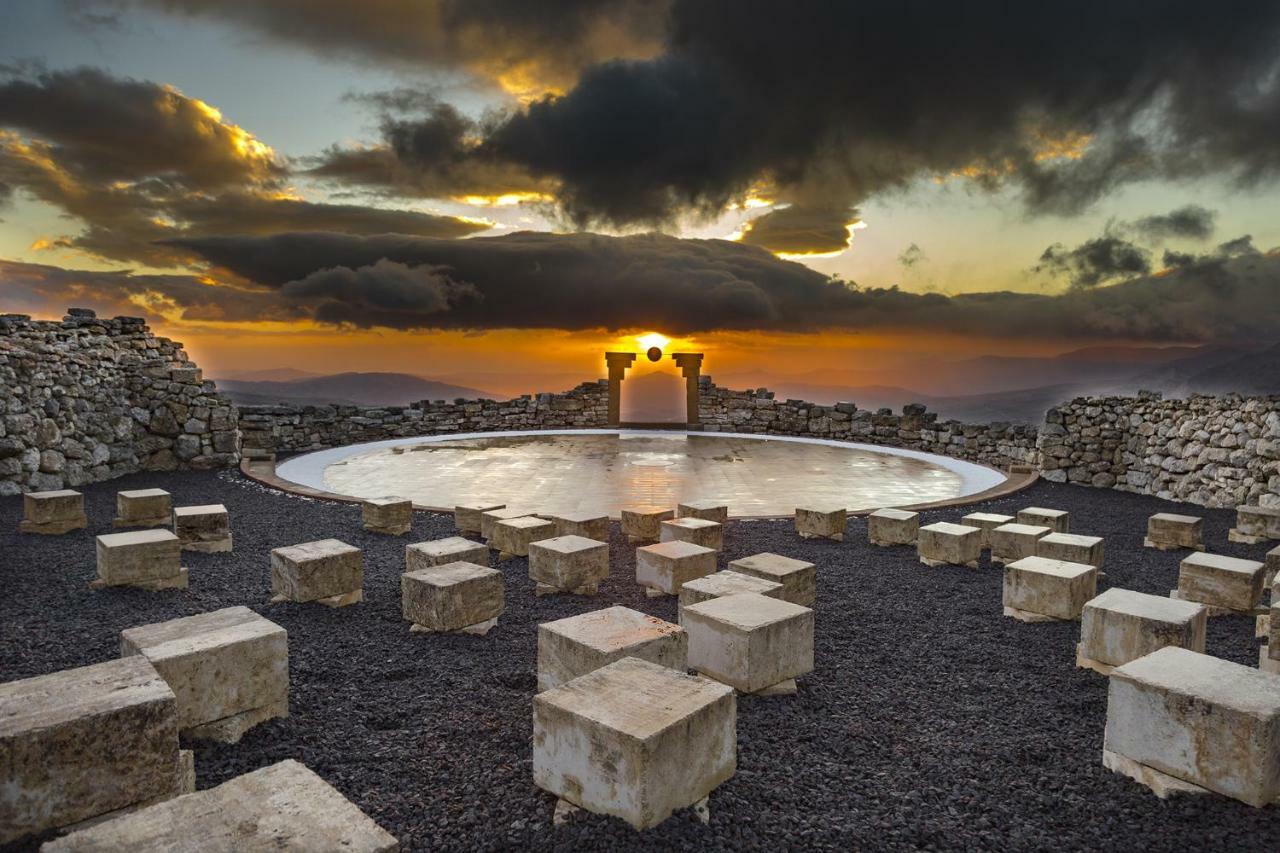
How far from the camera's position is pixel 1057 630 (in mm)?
5691

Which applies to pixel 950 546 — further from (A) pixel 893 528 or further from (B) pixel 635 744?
(B) pixel 635 744

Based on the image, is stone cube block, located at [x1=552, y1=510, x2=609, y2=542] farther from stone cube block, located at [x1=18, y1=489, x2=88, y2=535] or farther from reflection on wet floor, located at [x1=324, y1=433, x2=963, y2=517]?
stone cube block, located at [x1=18, y1=489, x2=88, y2=535]

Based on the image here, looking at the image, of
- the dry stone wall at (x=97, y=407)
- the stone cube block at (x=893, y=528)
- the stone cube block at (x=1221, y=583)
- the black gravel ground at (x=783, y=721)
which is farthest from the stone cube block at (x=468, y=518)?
the dry stone wall at (x=97, y=407)

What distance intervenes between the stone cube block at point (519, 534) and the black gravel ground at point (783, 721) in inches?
7.1

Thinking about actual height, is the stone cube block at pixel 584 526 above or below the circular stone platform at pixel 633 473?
above

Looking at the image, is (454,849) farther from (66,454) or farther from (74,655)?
(66,454)

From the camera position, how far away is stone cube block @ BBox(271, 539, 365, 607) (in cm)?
595

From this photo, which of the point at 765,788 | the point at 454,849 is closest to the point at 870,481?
the point at 765,788

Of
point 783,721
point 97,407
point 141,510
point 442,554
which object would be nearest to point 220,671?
point 442,554

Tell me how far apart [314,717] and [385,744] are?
61 centimetres

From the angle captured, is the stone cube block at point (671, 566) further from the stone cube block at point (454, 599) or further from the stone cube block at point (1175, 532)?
the stone cube block at point (1175, 532)

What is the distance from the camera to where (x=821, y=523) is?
880 centimetres

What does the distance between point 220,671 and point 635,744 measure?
245 centimetres

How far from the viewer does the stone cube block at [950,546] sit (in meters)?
7.54
